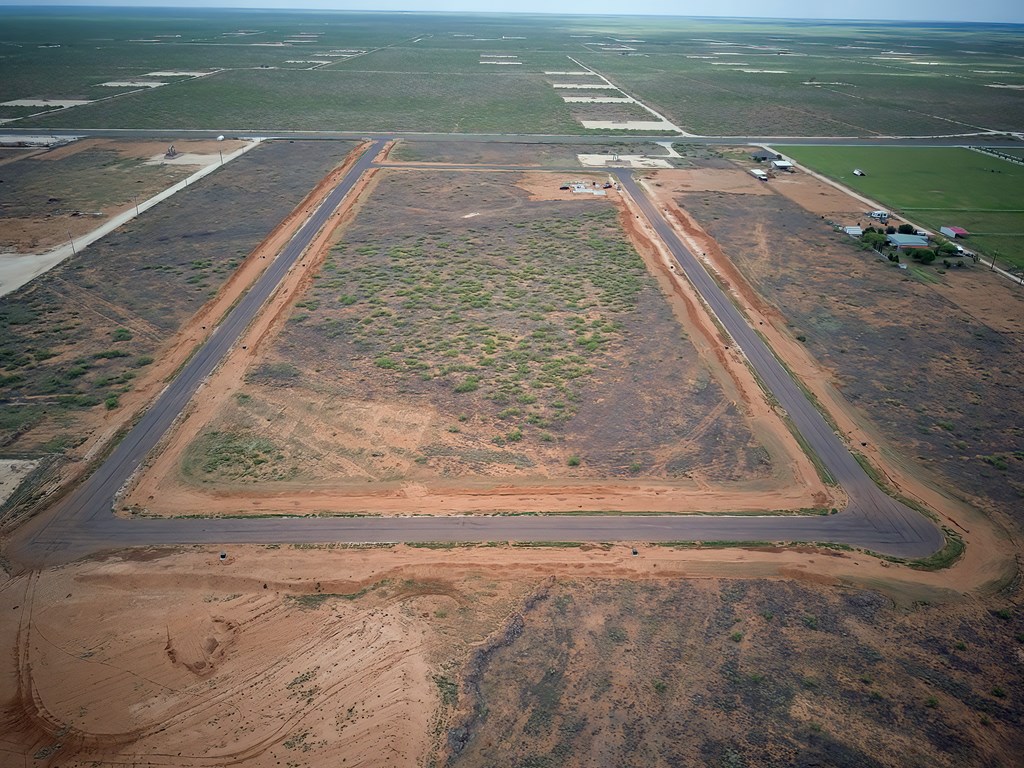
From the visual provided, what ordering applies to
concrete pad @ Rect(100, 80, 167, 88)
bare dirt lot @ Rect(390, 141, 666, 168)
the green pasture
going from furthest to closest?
concrete pad @ Rect(100, 80, 167, 88) < the green pasture < bare dirt lot @ Rect(390, 141, 666, 168)

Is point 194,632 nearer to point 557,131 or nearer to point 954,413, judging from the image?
point 954,413

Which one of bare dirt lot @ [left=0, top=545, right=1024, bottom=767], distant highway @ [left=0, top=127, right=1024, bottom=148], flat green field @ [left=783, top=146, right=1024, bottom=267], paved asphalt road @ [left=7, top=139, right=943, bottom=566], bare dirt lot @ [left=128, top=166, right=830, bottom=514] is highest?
distant highway @ [left=0, top=127, right=1024, bottom=148]

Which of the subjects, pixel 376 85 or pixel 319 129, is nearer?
pixel 319 129

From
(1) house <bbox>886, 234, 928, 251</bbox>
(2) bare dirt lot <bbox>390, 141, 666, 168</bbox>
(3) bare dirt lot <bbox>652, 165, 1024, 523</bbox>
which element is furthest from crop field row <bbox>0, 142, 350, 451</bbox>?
(1) house <bbox>886, 234, 928, 251</bbox>

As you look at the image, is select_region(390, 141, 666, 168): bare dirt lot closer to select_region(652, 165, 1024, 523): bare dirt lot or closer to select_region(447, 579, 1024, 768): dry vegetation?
select_region(652, 165, 1024, 523): bare dirt lot

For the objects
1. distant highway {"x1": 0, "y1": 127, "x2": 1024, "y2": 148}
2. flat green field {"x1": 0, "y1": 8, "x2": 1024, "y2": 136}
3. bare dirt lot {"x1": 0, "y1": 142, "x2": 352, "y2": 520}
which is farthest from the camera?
flat green field {"x1": 0, "y1": 8, "x2": 1024, "y2": 136}

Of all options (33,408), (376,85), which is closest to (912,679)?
(33,408)
